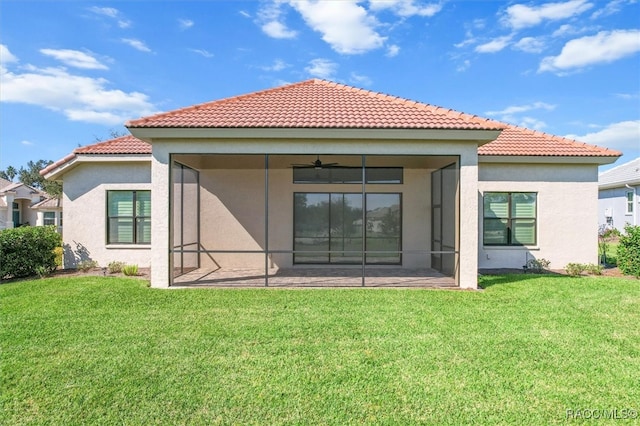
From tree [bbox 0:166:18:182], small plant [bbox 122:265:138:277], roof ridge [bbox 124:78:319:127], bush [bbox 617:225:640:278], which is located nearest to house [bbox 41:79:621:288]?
roof ridge [bbox 124:78:319:127]

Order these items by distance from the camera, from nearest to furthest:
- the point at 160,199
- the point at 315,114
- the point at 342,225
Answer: the point at 160,199 < the point at 315,114 < the point at 342,225

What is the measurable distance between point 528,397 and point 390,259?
8.62 meters

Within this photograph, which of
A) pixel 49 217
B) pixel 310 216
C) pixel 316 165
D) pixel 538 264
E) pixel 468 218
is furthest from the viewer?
pixel 49 217

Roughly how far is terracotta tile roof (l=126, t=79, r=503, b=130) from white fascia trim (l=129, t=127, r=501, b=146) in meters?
0.13

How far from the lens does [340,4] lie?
1032 cm

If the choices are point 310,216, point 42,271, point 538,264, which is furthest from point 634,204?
point 42,271

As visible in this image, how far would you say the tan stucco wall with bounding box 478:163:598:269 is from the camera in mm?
11898

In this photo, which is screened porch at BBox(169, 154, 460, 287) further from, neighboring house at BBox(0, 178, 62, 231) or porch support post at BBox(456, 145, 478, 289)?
neighboring house at BBox(0, 178, 62, 231)

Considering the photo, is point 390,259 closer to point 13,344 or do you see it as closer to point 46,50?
point 13,344

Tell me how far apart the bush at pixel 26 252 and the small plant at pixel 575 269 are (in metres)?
15.5

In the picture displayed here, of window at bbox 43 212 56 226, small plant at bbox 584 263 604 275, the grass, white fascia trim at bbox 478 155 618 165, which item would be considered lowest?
the grass

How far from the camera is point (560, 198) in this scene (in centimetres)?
1192

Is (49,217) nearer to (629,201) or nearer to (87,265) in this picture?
(87,265)

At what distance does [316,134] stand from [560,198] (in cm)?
876
